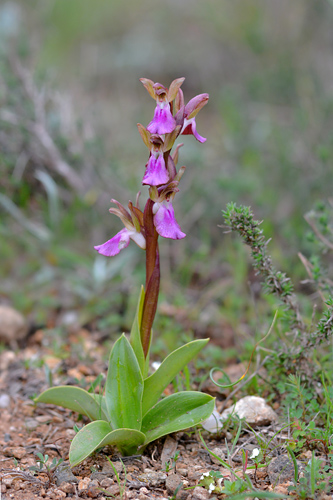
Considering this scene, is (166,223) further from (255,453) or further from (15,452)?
(15,452)

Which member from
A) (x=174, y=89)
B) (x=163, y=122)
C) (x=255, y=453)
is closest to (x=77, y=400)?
(x=255, y=453)

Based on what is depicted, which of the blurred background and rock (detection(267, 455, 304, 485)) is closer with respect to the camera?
rock (detection(267, 455, 304, 485))

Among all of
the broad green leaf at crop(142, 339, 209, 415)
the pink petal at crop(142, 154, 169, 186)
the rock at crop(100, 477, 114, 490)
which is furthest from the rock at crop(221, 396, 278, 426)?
the pink petal at crop(142, 154, 169, 186)

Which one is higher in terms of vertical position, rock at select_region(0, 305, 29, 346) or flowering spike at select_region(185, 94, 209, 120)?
flowering spike at select_region(185, 94, 209, 120)


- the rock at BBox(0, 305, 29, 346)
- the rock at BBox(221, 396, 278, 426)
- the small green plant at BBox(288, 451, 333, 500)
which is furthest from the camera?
the rock at BBox(0, 305, 29, 346)

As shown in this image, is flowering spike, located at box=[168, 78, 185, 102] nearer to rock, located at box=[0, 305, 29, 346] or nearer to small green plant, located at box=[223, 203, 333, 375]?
small green plant, located at box=[223, 203, 333, 375]

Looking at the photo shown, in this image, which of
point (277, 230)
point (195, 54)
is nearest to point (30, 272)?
point (277, 230)
